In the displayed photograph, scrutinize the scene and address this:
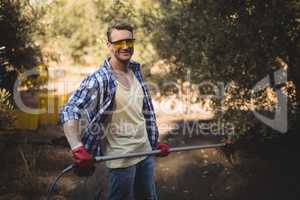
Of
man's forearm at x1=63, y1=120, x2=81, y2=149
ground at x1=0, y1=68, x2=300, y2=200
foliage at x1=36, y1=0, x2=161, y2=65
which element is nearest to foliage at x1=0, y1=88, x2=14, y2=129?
ground at x1=0, y1=68, x2=300, y2=200

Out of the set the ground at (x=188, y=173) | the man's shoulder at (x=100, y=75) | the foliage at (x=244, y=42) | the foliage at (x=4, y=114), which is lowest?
the ground at (x=188, y=173)

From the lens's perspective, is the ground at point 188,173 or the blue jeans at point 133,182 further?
the ground at point 188,173

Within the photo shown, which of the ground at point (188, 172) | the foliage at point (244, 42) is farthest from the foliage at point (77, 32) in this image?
the foliage at point (244, 42)

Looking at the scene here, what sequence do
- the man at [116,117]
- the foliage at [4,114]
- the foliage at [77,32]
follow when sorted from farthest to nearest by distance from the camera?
the foliage at [77,32]
the foliage at [4,114]
the man at [116,117]

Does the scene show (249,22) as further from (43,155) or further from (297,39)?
(43,155)

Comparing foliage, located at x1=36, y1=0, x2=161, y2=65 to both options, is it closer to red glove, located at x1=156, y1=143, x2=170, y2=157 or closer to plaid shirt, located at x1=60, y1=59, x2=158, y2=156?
red glove, located at x1=156, y1=143, x2=170, y2=157

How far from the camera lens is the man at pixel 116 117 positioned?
3.39 meters

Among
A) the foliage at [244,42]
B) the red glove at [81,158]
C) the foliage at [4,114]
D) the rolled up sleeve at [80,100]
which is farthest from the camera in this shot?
the foliage at [244,42]

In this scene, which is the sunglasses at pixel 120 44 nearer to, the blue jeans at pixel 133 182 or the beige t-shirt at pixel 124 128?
the beige t-shirt at pixel 124 128

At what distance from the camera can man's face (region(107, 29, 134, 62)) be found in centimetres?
362

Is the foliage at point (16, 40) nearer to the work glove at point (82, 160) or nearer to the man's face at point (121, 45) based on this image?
the man's face at point (121, 45)

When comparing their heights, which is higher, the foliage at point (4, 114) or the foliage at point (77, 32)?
the foliage at point (77, 32)

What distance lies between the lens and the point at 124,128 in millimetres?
3539

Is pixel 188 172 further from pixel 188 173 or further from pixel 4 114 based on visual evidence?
pixel 4 114
